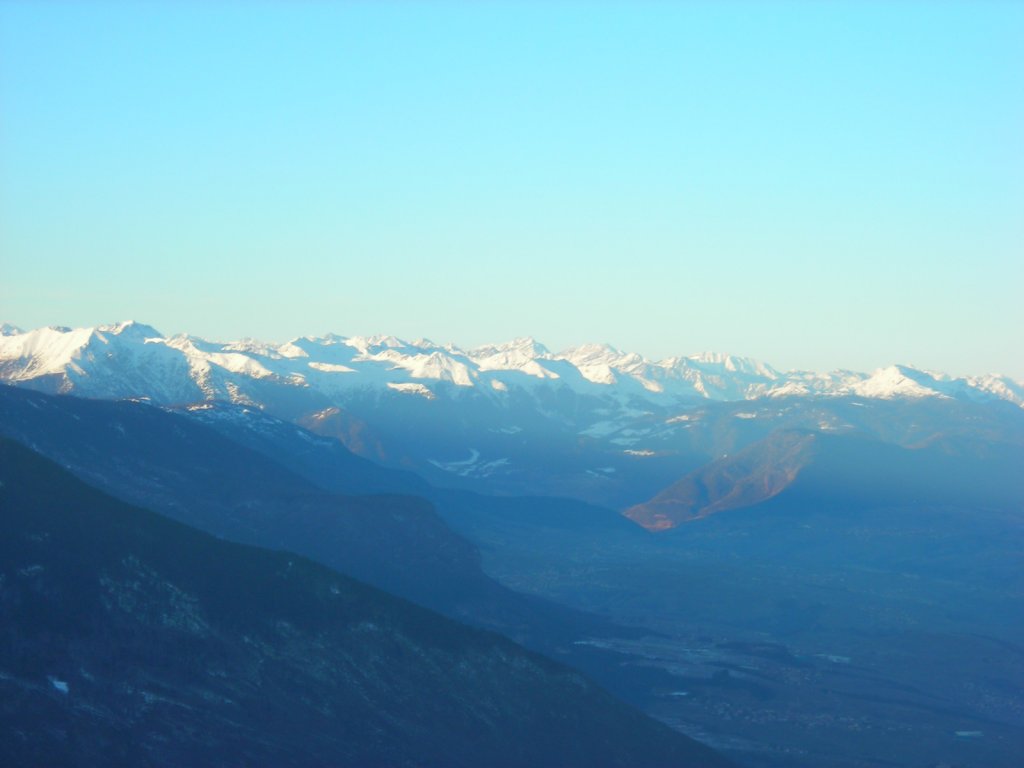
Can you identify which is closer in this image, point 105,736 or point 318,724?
point 105,736

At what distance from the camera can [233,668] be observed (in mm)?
114125

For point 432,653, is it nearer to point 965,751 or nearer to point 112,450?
point 965,751

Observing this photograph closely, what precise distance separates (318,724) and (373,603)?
78.0 feet

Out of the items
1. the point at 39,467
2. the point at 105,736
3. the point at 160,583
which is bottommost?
the point at 105,736

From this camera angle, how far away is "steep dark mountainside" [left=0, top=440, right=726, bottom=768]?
9962 cm

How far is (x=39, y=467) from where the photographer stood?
12756 cm

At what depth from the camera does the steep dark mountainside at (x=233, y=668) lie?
3922 inches

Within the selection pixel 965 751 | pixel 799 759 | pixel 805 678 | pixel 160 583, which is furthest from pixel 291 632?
pixel 805 678

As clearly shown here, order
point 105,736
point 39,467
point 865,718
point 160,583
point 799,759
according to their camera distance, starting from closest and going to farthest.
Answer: point 105,736, point 160,583, point 39,467, point 799,759, point 865,718

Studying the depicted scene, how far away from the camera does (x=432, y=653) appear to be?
431 feet

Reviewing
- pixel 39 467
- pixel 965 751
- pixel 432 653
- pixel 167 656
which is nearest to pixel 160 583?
pixel 167 656

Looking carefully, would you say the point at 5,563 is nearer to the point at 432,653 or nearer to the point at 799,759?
the point at 432,653

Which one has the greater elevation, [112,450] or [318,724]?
[112,450]

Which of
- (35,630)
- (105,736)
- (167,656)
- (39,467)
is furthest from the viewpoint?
(39,467)
